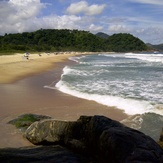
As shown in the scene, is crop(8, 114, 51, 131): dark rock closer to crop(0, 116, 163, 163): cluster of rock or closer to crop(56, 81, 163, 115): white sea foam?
crop(0, 116, 163, 163): cluster of rock

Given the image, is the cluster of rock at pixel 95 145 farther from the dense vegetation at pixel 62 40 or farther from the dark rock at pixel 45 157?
the dense vegetation at pixel 62 40

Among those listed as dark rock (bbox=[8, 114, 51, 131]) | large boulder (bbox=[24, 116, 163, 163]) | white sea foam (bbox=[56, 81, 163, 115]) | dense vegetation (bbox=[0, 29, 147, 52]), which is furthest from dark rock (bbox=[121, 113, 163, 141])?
dense vegetation (bbox=[0, 29, 147, 52])

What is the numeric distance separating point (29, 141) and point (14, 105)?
5.64 m

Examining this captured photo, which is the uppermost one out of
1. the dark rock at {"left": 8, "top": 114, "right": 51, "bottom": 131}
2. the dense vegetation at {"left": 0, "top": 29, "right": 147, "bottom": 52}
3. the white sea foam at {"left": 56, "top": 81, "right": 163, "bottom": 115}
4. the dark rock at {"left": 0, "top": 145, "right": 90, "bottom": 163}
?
the dense vegetation at {"left": 0, "top": 29, "right": 147, "bottom": 52}

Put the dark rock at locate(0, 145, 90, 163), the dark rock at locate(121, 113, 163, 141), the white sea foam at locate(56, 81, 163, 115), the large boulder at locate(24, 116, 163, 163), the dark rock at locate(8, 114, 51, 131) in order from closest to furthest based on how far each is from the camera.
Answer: the large boulder at locate(24, 116, 163, 163) → the dark rock at locate(0, 145, 90, 163) → the dark rock at locate(8, 114, 51, 131) → the dark rock at locate(121, 113, 163, 141) → the white sea foam at locate(56, 81, 163, 115)

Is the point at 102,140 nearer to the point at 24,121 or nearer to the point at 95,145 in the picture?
the point at 95,145

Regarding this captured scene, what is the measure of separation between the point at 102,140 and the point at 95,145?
374 mm

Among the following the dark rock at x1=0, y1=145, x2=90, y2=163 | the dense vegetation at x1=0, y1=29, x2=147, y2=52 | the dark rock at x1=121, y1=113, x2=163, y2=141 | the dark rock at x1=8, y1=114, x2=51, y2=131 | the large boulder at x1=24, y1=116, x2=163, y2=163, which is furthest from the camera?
the dense vegetation at x1=0, y1=29, x2=147, y2=52

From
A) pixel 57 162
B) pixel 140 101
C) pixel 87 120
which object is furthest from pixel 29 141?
pixel 140 101

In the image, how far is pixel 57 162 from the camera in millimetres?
4363

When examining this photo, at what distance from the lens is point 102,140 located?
440 centimetres

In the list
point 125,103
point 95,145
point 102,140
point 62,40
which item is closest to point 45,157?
point 95,145

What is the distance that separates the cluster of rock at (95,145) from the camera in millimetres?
3979

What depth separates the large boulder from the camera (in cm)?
396
